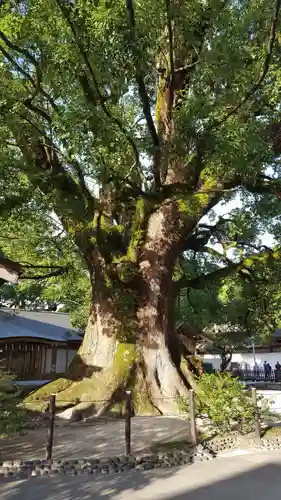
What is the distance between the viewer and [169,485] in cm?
483

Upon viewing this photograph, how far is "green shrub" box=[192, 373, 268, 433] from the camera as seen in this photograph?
6.97 m

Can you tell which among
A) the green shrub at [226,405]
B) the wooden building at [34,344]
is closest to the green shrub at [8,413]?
the green shrub at [226,405]

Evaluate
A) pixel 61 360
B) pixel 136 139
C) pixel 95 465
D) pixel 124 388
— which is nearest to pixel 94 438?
pixel 95 465

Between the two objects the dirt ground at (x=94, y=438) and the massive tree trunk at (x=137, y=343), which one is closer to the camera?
the dirt ground at (x=94, y=438)

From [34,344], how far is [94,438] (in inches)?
651

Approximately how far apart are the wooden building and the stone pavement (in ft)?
53.8

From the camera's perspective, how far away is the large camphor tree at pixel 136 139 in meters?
6.07

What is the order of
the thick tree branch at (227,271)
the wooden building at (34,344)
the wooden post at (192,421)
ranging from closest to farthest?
the wooden post at (192,421)
the thick tree branch at (227,271)
the wooden building at (34,344)

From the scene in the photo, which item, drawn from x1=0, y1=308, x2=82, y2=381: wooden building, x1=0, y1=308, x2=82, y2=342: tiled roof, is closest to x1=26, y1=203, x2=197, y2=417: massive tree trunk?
x1=0, y1=308, x2=82, y2=381: wooden building

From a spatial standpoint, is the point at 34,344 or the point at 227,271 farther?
the point at 34,344

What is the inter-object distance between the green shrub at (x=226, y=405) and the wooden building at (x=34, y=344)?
15198 mm

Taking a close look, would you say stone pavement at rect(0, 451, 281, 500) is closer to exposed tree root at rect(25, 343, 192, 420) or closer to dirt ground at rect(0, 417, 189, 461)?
dirt ground at rect(0, 417, 189, 461)

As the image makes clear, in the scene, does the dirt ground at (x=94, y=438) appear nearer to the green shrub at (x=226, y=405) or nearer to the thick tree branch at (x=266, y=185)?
the green shrub at (x=226, y=405)

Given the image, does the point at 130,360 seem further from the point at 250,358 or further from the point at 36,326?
the point at 250,358
